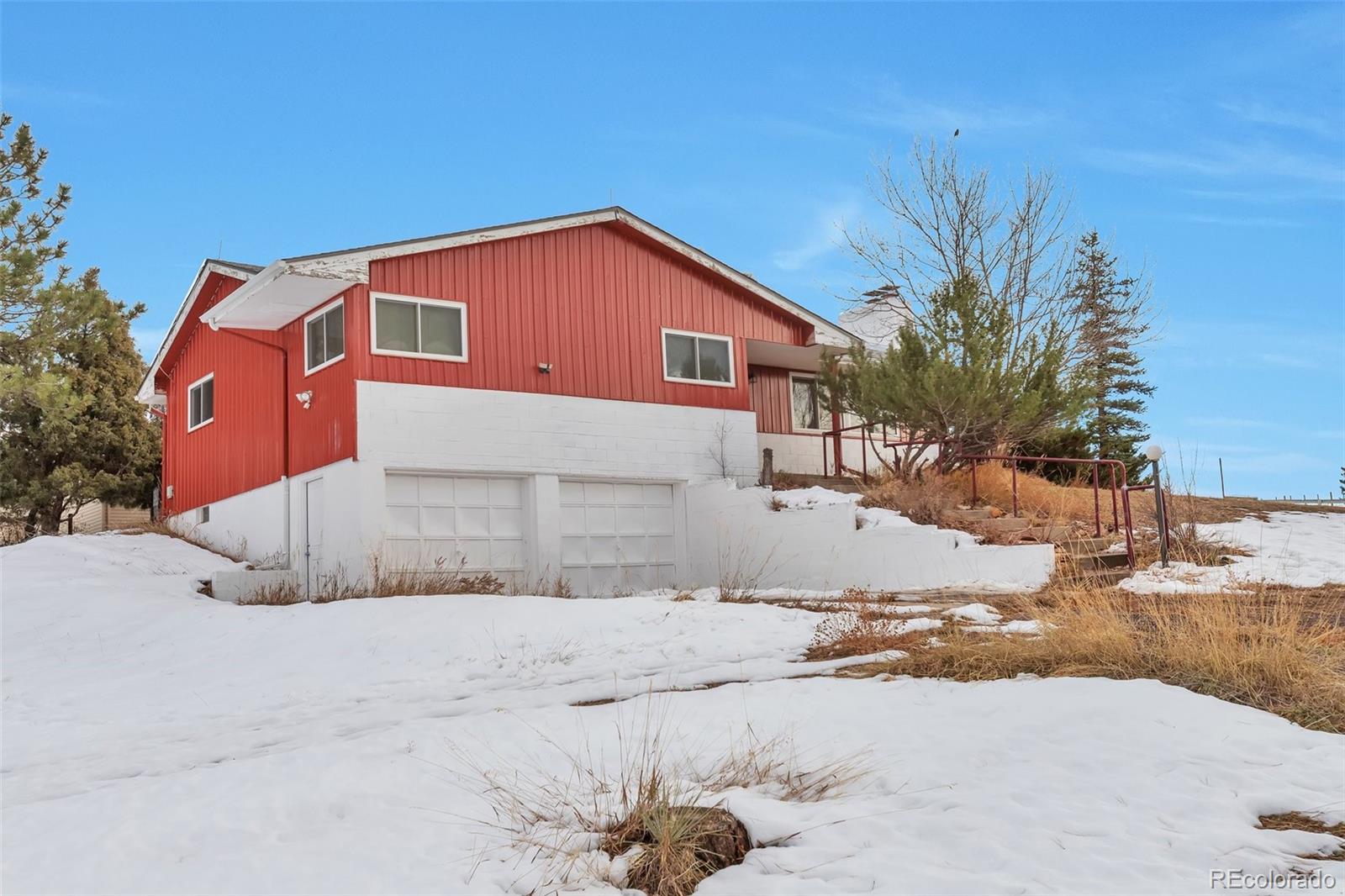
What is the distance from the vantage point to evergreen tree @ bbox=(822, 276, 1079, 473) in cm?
1750

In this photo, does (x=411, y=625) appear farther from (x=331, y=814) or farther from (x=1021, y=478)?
(x=1021, y=478)

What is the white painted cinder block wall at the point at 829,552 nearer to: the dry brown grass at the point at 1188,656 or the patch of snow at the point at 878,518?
the patch of snow at the point at 878,518

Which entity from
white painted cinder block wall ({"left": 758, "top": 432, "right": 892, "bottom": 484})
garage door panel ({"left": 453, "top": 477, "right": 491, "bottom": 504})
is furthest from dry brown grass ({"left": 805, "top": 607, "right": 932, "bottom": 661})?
white painted cinder block wall ({"left": 758, "top": 432, "right": 892, "bottom": 484})

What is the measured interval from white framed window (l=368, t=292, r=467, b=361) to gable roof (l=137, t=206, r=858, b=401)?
548mm

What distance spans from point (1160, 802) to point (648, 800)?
2.33 metres

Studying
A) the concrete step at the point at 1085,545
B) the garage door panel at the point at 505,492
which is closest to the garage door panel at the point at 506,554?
the garage door panel at the point at 505,492

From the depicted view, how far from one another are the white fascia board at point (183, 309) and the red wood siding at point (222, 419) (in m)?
0.16

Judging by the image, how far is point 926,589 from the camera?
46.2ft

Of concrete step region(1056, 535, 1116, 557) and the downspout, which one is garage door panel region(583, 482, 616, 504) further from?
concrete step region(1056, 535, 1116, 557)

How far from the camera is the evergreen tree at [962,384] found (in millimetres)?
17500

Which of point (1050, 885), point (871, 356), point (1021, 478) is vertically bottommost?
point (1050, 885)

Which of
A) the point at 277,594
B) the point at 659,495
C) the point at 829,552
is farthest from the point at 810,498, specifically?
the point at 277,594

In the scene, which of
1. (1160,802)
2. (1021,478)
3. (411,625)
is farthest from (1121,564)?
(1160,802)

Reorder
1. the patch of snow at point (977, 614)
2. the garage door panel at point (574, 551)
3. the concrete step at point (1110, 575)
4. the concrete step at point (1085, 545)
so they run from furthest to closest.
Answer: the garage door panel at point (574, 551)
the concrete step at point (1085, 545)
the concrete step at point (1110, 575)
the patch of snow at point (977, 614)
